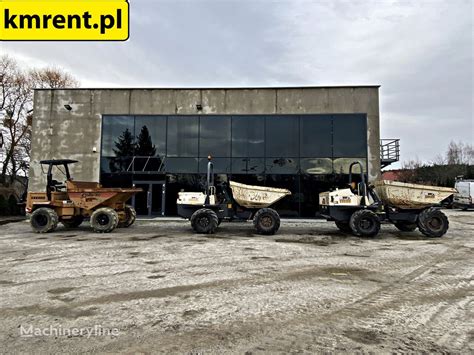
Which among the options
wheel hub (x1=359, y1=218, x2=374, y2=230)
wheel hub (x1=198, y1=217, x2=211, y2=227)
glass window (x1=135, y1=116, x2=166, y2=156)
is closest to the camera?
wheel hub (x1=359, y1=218, x2=374, y2=230)

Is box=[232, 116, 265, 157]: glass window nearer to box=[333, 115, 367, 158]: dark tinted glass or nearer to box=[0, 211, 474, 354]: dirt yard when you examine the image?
box=[333, 115, 367, 158]: dark tinted glass

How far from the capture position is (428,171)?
44562mm

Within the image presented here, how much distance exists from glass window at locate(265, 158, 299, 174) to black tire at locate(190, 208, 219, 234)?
6.98 m

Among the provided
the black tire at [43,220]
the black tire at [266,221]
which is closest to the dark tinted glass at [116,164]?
the black tire at [43,220]

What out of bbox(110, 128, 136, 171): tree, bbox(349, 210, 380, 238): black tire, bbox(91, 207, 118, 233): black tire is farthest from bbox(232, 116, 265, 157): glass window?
bbox(91, 207, 118, 233): black tire

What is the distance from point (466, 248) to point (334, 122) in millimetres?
9997

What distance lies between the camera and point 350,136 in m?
17.0

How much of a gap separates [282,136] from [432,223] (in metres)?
8.94

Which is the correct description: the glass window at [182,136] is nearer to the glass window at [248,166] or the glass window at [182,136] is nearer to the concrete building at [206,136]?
the concrete building at [206,136]

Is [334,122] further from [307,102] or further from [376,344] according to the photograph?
[376,344]

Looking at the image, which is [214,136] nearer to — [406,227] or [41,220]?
[41,220]

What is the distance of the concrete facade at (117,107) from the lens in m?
17.4

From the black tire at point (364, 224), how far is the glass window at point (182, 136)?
10.1 metres

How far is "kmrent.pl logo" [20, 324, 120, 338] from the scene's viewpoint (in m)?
3.23
